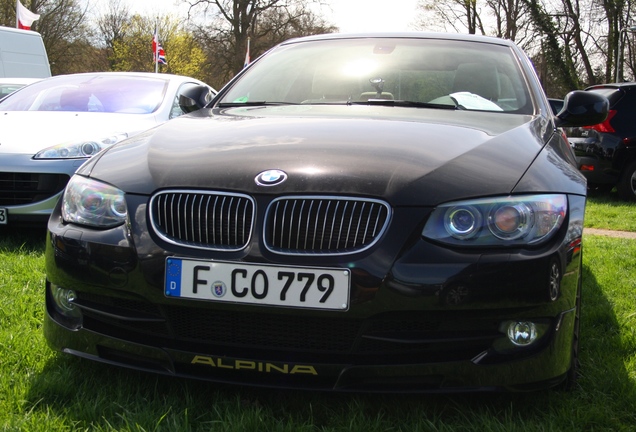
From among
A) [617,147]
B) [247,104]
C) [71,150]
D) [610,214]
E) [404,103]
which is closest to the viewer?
[404,103]

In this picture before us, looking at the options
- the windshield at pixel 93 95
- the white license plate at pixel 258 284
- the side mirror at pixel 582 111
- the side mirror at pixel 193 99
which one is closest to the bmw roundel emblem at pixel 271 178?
the white license plate at pixel 258 284

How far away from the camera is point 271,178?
229 cm

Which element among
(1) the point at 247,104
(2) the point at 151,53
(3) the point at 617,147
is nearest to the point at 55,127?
(1) the point at 247,104

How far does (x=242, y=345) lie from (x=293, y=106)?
1.47 meters

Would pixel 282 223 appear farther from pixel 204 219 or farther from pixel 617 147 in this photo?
pixel 617 147

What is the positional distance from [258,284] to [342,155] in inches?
21.6

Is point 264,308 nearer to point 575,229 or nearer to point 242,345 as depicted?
point 242,345

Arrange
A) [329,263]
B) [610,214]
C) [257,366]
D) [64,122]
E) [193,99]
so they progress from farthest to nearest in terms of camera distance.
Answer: [610,214] → [64,122] → [193,99] → [257,366] → [329,263]

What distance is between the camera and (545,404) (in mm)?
2492

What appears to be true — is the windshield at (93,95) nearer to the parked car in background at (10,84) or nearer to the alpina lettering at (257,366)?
the parked car in background at (10,84)

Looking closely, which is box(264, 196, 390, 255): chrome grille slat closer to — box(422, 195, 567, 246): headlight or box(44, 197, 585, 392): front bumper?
box(44, 197, 585, 392): front bumper

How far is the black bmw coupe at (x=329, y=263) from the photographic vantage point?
212 cm

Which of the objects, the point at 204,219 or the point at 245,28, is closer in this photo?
the point at 204,219

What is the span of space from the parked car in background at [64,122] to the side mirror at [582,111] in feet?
6.36
